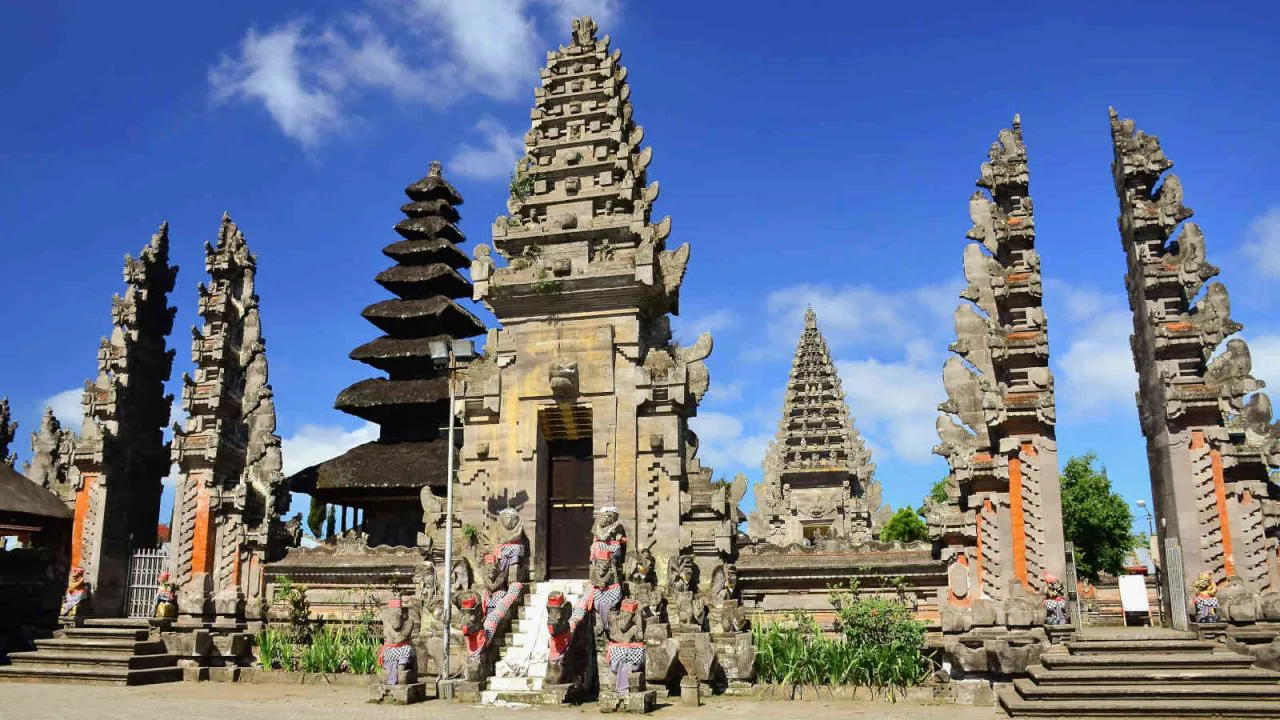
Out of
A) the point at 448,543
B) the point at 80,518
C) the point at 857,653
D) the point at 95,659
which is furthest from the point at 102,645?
the point at 857,653

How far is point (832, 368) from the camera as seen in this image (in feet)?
149

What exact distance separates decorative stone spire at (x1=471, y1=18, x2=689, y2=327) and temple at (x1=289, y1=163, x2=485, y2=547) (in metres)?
4.85

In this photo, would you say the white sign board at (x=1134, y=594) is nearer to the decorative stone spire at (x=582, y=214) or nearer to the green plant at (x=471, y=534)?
the decorative stone spire at (x=582, y=214)

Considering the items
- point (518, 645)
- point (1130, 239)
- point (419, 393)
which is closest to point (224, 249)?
point (419, 393)

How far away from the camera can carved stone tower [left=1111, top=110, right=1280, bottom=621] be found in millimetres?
15367

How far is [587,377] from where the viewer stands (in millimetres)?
17578

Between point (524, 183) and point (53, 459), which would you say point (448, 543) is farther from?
point (53, 459)

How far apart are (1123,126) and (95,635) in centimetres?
2194

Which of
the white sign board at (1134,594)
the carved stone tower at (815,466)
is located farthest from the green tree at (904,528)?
the white sign board at (1134,594)

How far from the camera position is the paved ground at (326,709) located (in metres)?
12.6

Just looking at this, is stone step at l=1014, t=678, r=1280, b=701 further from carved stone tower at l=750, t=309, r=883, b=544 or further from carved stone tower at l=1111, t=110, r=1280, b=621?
carved stone tower at l=750, t=309, r=883, b=544

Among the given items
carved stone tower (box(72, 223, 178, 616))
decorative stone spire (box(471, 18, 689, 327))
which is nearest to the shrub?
decorative stone spire (box(471, 18, 689, 327))

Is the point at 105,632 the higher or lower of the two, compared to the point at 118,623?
lower

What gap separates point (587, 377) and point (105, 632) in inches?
431
